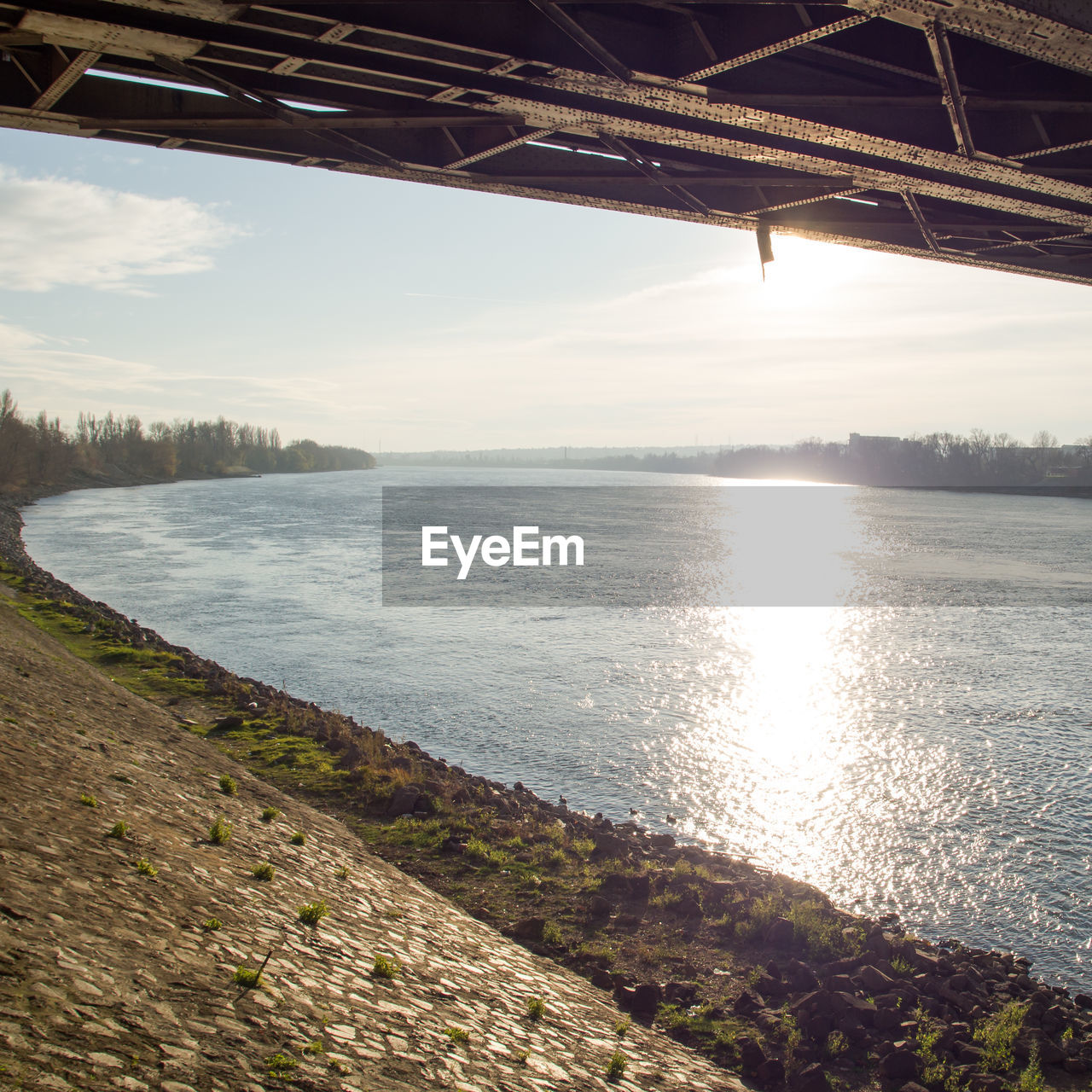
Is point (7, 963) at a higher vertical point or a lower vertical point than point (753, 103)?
lower

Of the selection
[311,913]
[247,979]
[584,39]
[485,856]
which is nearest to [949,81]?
[584,39]

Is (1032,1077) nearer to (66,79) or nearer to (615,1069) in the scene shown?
(615,1069)

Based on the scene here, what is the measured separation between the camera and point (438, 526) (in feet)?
283

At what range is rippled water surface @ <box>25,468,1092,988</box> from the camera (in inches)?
667

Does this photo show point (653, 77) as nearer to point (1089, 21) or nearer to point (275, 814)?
point (1089, 21)

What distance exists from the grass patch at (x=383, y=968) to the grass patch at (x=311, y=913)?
2.98 feet

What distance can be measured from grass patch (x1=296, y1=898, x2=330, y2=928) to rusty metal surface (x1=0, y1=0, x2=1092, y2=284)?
895cm

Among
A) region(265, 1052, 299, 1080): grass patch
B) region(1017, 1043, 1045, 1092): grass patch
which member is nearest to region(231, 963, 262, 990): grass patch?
region(265, 1052, 299, 1080): grass patch

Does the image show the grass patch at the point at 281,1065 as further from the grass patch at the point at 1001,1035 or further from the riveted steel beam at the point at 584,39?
the riveted steel beam at the point at 584,39

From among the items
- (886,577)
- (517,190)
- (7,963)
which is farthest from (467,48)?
(886,577)

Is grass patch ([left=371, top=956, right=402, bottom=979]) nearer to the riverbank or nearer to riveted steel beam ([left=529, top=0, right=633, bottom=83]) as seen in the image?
the riverbank

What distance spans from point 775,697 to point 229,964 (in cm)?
2476

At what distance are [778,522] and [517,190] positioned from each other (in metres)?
112

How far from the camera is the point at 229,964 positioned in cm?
700
